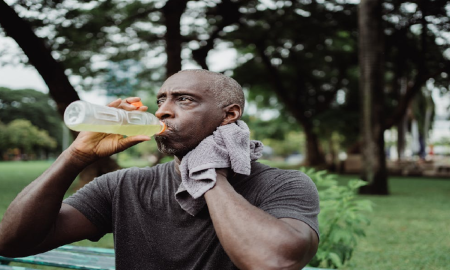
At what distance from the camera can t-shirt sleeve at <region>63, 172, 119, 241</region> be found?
2.01 metres

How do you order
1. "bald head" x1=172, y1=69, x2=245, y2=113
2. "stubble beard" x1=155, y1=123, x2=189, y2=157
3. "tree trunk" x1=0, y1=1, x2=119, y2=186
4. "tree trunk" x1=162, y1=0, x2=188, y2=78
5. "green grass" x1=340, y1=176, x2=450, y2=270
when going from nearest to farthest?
"stubble beard" x1=155, y1=123, x2=189, y2=157 < "bald head" x1=172, y1=69, x2=245, y2=113 < "green grass" x1=340, y1=176, x2=450, y2=270 < "tree trunk" x1=0, y1=1, x2=119, y2=186 < "tree trunk" x1=162, y1=0, x2=188, y2=78

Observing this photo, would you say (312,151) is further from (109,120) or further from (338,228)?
(109,120)

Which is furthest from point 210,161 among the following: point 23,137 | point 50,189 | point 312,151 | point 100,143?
point 23,137

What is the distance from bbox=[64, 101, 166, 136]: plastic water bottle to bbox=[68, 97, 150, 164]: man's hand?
37 mm

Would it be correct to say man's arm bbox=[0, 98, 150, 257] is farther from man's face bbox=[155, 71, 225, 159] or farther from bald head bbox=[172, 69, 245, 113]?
bald head bbox=[172, 69, 245, 113]

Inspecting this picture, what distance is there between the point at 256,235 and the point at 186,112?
60cm

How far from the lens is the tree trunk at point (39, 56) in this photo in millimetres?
8656

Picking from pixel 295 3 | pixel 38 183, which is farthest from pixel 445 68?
pixel 38 183

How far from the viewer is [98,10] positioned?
1230cm

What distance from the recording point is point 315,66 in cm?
2142

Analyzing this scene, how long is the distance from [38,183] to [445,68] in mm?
13890

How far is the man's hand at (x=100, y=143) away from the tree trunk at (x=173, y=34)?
11.0 metres

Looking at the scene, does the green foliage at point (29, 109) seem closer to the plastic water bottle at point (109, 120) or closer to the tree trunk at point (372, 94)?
the tree trunk at point (372, 94)

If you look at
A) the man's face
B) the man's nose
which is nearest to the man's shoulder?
the man's face
